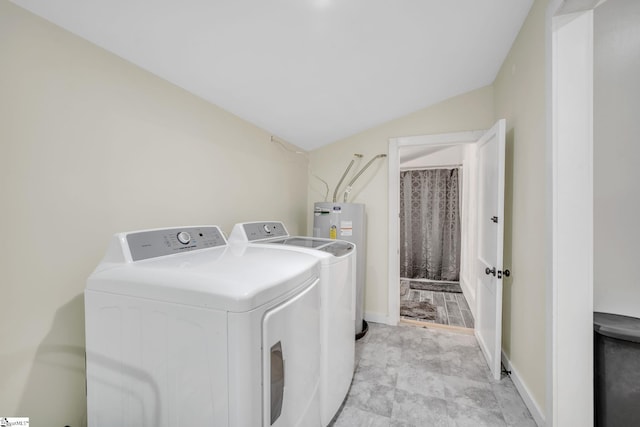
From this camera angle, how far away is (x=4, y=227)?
33.9 inches

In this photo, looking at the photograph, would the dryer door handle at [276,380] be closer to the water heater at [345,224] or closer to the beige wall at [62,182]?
the beige wall at [62,182]

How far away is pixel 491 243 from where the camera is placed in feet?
6.56

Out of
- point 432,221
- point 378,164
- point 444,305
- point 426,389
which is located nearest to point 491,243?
point 426,389

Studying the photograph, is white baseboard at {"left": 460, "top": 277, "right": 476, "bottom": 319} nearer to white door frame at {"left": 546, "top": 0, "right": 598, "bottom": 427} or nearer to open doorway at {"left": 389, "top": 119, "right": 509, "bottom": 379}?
open doorway at {"left": 389, "top": 119, "right": 509, "bottom": 379}

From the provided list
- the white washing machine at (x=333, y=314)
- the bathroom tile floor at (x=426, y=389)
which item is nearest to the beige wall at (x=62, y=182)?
the white washing machine at (x=333, y=314)

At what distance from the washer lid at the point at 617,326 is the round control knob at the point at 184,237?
2008 millimetres

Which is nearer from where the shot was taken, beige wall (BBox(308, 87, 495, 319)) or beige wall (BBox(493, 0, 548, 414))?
beige wall (BBox(493, 0, 548, 414))

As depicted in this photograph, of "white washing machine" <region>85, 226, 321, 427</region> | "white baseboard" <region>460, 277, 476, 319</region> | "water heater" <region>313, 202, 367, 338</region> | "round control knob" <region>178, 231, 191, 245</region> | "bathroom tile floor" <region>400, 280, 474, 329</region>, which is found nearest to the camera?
"white washing machine" <region>85, 226, 321, 427</region>

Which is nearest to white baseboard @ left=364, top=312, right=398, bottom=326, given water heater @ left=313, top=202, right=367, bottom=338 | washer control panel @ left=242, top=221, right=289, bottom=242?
water heater @ left=313, top=202, right=367, bottom=338

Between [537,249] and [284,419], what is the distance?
63.9 inches

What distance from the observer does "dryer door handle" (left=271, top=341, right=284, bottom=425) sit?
85 cm

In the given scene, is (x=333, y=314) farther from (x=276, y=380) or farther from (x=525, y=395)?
(x=525, y=395)

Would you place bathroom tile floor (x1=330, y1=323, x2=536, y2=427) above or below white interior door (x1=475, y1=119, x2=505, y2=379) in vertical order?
below

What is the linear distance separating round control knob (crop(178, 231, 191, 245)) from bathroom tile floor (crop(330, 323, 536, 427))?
4.37 ft
